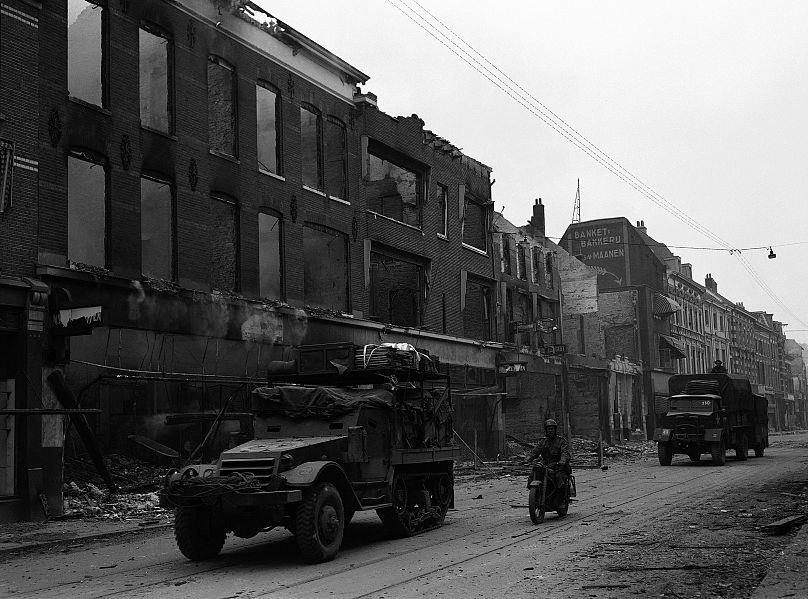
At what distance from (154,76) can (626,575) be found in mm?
17166

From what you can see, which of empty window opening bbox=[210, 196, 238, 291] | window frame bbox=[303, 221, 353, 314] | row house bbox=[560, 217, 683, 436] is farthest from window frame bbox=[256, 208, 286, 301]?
row house bbox=[560, 217, 683, 436]

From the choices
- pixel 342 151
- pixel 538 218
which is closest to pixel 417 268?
pixel 342 151

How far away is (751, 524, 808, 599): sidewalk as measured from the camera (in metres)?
8.27

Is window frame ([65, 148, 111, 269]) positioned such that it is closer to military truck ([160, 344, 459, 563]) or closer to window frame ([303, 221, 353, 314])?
military truck ([160, 344, 459, 563])

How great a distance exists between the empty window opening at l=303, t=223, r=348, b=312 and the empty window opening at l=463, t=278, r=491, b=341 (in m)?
9.10

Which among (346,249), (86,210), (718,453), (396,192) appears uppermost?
(396,192)

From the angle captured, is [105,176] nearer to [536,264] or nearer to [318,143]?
[318,143]

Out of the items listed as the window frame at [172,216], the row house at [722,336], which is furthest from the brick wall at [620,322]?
the window frame at [172,216]

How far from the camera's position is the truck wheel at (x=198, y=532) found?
1115cm

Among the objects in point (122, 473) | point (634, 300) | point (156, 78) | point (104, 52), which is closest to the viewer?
point (122, 473)

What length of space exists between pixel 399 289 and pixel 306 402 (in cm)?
2036

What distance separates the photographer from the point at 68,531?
15.0 meters

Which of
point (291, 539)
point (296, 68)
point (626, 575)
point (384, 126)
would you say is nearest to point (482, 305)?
point (384, 126)

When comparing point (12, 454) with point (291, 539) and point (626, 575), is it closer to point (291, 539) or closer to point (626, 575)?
point (291, 539)
